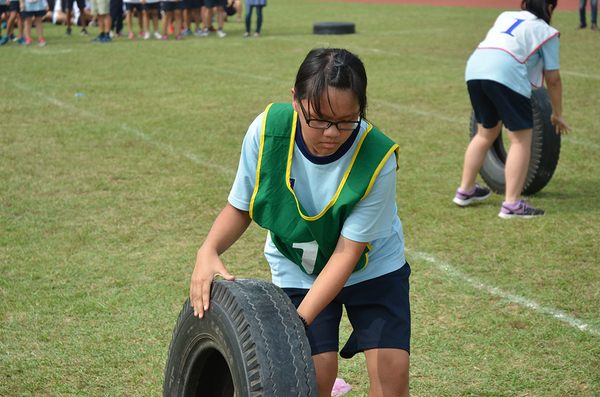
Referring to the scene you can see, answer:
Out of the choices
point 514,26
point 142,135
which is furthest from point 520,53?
point 142,135

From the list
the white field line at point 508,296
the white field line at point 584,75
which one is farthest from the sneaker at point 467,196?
the white field line at point 584,75

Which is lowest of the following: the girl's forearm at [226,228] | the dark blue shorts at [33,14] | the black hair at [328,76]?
the girl's forearm at [226,228]

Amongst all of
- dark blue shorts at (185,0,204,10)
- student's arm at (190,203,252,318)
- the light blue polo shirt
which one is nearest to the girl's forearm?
student's arm at (190,203,252,318)

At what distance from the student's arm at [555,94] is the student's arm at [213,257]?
3.19 metres

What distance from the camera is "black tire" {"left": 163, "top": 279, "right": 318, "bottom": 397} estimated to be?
5.87 ft

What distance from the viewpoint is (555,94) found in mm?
4766

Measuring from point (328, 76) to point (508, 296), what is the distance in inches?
88.8

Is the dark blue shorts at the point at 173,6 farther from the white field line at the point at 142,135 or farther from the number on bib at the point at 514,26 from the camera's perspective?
the number on bib at the point at 514,26

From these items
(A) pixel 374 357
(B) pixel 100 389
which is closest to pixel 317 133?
(A) pixel 374 357

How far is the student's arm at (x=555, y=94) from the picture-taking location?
15.3ft

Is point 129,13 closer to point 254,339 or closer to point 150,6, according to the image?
point 150,6

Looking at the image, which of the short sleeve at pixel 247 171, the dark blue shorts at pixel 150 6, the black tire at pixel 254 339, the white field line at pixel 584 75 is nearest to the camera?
the black tire at pixel 254 339

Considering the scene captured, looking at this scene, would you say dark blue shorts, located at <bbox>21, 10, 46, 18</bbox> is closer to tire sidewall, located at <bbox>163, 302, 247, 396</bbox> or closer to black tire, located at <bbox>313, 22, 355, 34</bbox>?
black tire, located at <bbox>313, 22, 355, 34</bbox>

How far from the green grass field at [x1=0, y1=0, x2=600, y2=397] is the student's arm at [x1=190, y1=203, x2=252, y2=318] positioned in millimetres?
945
